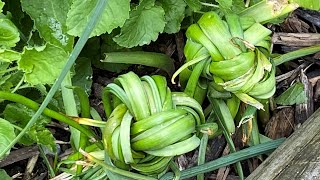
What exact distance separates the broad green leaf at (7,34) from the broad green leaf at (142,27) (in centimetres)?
20

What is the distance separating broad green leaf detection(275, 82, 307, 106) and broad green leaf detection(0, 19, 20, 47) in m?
0.60

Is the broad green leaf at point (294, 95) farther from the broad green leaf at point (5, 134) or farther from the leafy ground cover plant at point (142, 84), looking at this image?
the broad green leaf at point (5, 134)

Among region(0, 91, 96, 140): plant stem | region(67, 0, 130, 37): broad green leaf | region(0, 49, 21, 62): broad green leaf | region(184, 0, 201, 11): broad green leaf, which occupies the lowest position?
region(0, 91, 96, 140): plant stem

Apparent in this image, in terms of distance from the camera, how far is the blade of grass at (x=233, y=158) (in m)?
1.14

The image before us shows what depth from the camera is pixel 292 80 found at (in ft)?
4.45

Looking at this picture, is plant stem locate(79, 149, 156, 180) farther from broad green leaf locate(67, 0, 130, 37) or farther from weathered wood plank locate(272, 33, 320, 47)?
weathered wood plank locate(272, 33, 320, 47)

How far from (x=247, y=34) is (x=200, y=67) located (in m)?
0.10

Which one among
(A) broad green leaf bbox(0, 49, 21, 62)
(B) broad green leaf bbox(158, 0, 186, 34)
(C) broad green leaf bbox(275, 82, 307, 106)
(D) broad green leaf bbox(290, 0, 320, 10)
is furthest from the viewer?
(C) broad green leaf bbox(275, 82, 307, 106)

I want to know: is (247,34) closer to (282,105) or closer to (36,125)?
(282,105)

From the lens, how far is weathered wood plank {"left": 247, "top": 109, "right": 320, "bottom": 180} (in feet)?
3.26

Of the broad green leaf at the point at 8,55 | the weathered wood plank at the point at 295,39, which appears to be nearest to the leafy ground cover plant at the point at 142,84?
the broad green leaf at the point at 8,55

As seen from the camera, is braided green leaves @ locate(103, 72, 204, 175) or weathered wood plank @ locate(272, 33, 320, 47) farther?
weathered wood plank @ locate(272, 33, 320, 47)

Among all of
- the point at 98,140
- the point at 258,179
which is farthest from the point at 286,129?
the point at 98,140

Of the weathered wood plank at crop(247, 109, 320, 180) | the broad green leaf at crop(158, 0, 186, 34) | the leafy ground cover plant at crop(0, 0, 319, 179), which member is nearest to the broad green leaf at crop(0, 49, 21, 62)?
the leafy ground cover plant at crop(0, 0, 319, 179)
